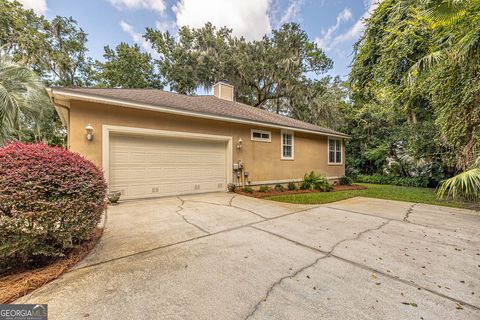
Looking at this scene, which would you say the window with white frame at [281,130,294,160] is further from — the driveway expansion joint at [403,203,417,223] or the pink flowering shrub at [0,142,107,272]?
the pink flowering shrub at [0,142,107,272]

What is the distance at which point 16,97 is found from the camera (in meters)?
6.38

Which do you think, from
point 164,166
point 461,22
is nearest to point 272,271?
point 164,166

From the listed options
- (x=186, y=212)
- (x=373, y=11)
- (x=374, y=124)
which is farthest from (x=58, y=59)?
(x=374, y=124)

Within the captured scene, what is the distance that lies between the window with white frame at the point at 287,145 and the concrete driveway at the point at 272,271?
17.6ft

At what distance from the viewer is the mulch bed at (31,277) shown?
6.19ft

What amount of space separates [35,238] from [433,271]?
4.64 metres

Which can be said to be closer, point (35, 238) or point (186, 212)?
point (35, 238)

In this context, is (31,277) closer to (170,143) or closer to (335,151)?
(170,143)

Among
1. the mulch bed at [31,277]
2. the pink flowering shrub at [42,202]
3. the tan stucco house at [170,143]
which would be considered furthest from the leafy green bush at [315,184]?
the mulch bed at [31,277]

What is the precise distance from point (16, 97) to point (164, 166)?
5104mm

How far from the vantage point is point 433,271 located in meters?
2.45

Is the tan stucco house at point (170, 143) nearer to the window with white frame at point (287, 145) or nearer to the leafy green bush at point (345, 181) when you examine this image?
the window with white frame at point (287, 145)

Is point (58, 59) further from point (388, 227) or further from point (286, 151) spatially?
point (388, 227)

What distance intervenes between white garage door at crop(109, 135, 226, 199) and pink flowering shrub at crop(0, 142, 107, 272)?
348 centimetres
